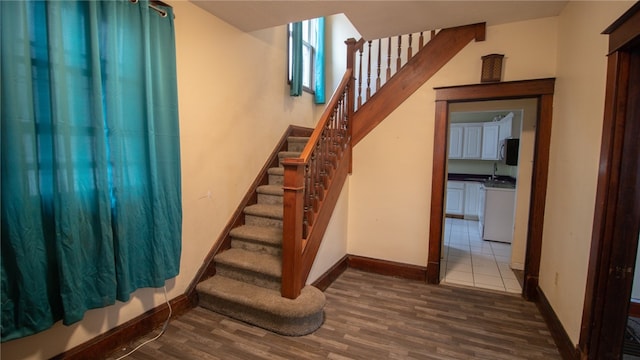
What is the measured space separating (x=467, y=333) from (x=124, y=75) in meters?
3.00

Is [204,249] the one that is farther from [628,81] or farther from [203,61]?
[628,81]

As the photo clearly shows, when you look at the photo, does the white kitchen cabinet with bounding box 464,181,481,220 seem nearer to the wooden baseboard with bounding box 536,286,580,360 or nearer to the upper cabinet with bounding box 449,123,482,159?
the upper cabinet with bounding box 449,123,482,159

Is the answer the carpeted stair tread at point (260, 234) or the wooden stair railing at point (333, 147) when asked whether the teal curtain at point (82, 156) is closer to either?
the carpeted stair tread at point (260, 234)

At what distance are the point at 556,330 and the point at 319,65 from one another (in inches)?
153

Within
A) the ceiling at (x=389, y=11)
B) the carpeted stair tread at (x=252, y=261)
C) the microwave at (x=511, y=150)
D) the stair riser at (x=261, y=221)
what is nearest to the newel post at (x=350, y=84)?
the ceiling at (x=389, y=11)

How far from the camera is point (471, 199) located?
20.4 feet

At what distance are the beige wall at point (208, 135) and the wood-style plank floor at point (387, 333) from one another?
0.33 m

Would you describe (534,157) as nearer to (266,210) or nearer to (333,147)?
(333,147)

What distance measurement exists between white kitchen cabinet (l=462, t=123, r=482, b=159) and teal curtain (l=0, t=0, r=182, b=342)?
19.8 ft

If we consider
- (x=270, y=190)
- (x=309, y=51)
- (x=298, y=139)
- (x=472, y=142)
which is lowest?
(x=270, y=190)

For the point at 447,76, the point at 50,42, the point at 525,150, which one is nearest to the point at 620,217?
the point at 447,76

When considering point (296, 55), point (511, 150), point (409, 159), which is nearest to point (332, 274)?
point (409, 159)

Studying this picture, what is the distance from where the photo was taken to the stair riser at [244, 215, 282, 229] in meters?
2.91

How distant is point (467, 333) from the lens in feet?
7.25
